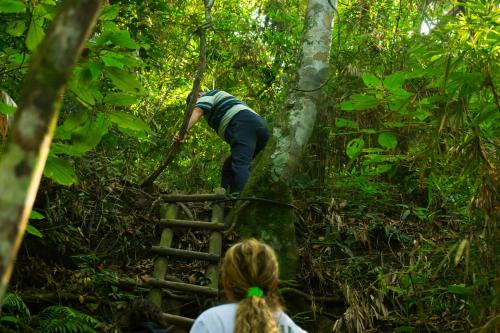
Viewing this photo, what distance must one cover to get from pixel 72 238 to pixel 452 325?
11.8 ft

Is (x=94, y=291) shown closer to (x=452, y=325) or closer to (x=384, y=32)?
(x=452, y=325)

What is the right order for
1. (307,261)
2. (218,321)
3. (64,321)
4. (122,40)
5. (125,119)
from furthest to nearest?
(307,261) < (64,321) < (122,40) < (125,119) < (218,321)

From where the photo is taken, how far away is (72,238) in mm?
6242

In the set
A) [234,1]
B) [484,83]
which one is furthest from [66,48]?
[234,1]

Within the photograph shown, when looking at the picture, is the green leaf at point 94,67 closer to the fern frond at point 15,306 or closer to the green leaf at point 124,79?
the green leaf at point 124,79

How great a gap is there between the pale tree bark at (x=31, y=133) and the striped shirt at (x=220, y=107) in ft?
18.3

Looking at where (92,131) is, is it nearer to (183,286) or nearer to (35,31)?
(35,31)

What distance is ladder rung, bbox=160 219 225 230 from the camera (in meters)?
6.11

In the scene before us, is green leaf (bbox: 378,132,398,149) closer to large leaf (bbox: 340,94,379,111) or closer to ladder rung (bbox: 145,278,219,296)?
large leaf (bbox: 340,94,379,111)

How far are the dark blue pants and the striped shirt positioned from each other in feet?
0.23

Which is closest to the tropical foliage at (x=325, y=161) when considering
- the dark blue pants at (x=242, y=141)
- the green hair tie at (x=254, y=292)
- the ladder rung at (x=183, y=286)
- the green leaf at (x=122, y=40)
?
the green leaf at (x=122, y=40)

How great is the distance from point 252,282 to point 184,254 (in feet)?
10.9

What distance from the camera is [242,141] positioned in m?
7.05

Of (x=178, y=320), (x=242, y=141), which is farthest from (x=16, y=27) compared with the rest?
(x=242, y=141)
